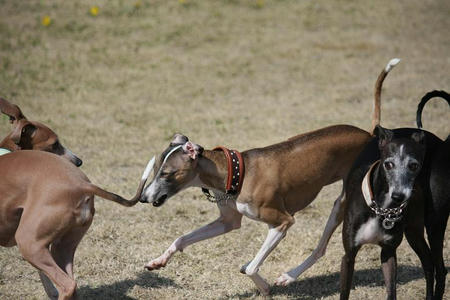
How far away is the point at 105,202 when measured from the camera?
7.27 m

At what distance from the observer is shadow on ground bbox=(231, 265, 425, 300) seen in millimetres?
5461

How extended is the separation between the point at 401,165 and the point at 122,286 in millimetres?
2607

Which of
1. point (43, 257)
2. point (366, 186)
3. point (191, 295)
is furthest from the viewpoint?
point (191, 295)

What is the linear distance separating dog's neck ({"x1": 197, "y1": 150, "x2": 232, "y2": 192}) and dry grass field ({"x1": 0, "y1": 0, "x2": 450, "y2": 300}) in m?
0.85

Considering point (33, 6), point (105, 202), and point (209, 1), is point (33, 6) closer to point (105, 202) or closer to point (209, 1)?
point (209, 1)

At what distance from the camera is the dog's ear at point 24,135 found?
5434 mm

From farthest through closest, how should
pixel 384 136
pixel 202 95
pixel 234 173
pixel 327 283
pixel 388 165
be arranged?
pixel 202 95, pixel 327 283, pixel 234 173, pixel 384 136, pixel 388 165

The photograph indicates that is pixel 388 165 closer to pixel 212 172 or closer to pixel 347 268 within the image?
pixel 347 268

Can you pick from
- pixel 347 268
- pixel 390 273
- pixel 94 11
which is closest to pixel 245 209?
pixel 347 268

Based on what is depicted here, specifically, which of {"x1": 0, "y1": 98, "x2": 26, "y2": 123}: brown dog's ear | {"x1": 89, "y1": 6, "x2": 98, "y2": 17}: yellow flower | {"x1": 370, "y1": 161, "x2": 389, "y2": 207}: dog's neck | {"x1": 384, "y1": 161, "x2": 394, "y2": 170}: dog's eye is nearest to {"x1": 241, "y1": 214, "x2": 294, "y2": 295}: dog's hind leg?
{"x1": 370, "y1": 161, "x2": 389, "y2": 207}: dog's neck

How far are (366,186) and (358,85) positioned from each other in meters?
8.01

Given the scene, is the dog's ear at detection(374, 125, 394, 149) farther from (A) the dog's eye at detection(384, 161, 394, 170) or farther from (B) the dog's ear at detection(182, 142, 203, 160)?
(B) the dog's ear at detection(182, 142, 203, 160)

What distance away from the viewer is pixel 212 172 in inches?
214

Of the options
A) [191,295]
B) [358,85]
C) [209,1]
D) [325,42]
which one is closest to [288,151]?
[191,295]
